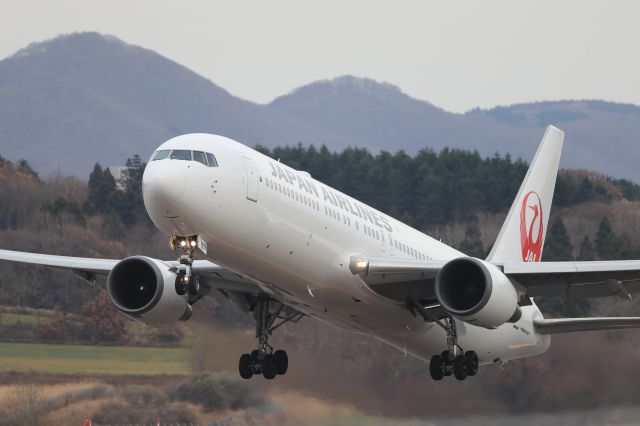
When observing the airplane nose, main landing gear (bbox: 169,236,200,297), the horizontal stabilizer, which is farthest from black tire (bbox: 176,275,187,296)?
the horizontal stabilizer

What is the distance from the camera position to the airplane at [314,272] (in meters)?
26.2

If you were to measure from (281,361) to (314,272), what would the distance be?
5.54 metres

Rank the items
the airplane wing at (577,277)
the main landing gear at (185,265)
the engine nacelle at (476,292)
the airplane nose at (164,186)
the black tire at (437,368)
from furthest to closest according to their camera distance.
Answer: the black tire at (437,368)
the airplane wing at (577,277)
the engine nacelle at (476,292)
the main landing gear at (185,265)
the airplane nose at (164,186)

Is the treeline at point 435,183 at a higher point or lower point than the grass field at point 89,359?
higher

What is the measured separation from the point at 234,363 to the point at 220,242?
11046 mm

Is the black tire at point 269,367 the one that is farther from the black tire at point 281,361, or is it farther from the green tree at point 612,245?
the green tree at point 612,245

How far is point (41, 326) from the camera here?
52281 millimetres

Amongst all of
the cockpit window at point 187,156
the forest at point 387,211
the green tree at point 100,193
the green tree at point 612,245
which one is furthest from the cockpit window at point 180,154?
the green tree at point 100,193

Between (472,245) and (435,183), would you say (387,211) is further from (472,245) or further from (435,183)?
(472,245)

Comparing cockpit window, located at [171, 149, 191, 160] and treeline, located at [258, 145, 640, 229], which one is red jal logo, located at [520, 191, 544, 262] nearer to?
cockpit window, located at [171, 149, 191, 160]

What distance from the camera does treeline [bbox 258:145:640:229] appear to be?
96.6 meters

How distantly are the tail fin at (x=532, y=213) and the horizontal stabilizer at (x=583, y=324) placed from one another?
2598mm

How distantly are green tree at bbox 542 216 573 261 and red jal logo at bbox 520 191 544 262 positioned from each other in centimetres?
2584

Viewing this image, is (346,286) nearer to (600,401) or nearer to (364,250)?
(364,250)
